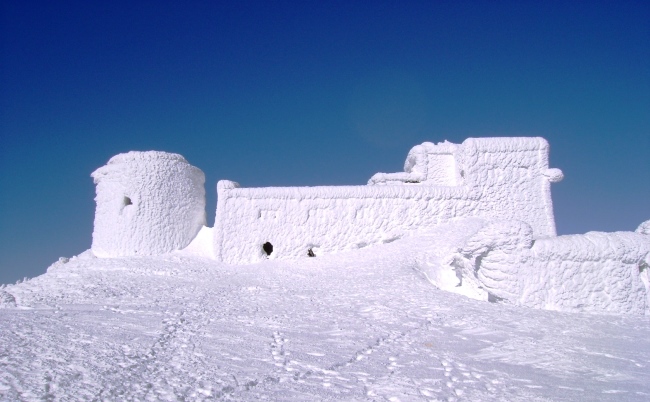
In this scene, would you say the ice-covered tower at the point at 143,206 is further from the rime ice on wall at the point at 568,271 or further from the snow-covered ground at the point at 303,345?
the rime ice on wall at the point at 568,271

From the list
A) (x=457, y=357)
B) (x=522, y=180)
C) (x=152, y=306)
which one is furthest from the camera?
(x=522, y=180)

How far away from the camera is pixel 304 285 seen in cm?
1062

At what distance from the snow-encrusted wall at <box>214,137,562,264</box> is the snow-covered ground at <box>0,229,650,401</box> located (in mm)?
3977

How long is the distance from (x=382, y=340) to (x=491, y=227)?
7430mm

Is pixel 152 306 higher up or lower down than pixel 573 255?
lower down

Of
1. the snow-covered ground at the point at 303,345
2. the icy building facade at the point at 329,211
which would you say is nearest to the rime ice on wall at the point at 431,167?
the icy building facade at the point at 329,211

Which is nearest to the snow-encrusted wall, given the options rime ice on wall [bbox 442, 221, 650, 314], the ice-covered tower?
the ice-covered tower

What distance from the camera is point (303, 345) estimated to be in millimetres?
5926

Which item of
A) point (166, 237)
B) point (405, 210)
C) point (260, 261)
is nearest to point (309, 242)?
point (260, 261)

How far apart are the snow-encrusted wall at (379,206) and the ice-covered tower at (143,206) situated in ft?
4.94

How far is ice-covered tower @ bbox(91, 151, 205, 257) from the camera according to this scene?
14711mm

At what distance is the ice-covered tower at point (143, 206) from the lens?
1471 centimetres

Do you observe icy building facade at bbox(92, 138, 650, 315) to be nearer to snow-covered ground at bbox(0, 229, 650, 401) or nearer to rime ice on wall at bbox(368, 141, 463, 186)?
rime ice on wall at bbox(368, 141, 463, 186)

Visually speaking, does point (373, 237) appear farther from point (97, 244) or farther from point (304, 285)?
point (97, 244)
